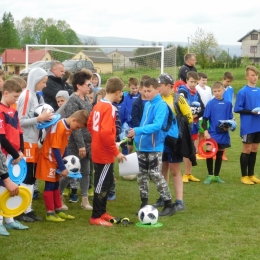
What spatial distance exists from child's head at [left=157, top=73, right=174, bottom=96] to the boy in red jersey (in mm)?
854

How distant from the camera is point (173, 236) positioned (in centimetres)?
580

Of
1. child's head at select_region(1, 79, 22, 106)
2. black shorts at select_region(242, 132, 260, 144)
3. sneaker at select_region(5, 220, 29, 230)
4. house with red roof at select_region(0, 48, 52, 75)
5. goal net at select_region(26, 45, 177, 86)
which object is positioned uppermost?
house with red roof at select_region(0, 48, 52, 75)

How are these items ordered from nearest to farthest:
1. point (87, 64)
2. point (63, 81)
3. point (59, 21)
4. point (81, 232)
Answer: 1. point (81, 232)
2. point (63, 81)
3. point (87, 64)
4. point (59, 21)

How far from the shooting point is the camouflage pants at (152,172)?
6.69 m

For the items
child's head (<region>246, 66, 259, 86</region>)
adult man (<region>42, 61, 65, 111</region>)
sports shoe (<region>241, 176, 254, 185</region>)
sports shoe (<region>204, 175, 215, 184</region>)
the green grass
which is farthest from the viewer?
sports shoe (<region>204, 175, 215, 184</region>)

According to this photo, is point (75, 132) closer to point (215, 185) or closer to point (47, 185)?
point (47, 185)

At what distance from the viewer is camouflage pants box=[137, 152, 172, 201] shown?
669 centimetres

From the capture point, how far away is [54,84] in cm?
834

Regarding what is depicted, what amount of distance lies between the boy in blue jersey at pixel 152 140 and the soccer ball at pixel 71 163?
82cm

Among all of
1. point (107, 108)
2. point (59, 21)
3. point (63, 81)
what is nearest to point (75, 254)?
point (107, 108)

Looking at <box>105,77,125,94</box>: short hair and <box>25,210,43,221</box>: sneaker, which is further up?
<box>105,77,125,94</box>: short hair

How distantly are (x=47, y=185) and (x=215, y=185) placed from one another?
3.58 meters

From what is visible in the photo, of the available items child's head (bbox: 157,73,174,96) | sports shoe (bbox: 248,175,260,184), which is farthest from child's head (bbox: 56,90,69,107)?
sports shoe (bbox: 248,175,260,184)

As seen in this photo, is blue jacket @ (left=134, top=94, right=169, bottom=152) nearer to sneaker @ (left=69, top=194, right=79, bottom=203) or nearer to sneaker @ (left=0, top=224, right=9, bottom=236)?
sneaker @ (left=69, top=194, right=79, bottom=203)
